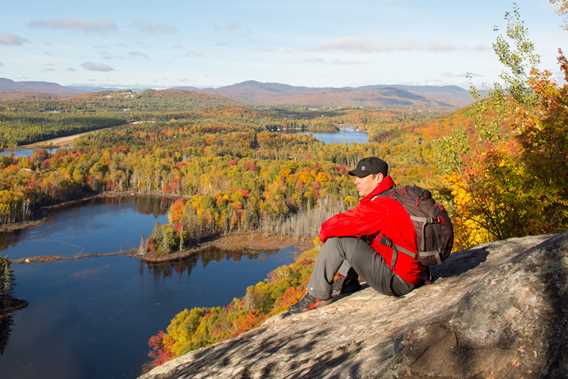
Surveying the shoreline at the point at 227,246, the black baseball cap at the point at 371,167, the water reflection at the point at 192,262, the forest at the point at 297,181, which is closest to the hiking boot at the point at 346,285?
the black baseball cap at the point at 371,167

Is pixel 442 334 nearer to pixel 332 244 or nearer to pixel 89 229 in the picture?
pixel 332 244

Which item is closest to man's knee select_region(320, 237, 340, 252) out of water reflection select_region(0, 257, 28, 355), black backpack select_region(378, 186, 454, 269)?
black backpack select_region(378, 186, 454, 269)

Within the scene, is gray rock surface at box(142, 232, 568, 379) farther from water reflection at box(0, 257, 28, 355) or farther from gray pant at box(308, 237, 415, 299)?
water reflection at box(0, 257, 28, 355)

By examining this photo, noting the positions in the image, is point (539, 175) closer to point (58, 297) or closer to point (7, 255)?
point (58, 297)

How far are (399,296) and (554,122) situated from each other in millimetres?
9391

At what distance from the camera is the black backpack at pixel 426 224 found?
611 cm

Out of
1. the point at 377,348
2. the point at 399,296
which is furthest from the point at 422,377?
the point at 399,296

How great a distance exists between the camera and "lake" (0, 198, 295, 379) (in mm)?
47094

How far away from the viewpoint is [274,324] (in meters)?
7.96

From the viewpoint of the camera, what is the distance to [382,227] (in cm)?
636

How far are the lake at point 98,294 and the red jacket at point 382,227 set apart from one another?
43979 millimetres

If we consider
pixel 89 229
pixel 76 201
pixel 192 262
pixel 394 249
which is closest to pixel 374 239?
pixel 394 249

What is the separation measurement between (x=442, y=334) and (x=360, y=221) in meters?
2.08

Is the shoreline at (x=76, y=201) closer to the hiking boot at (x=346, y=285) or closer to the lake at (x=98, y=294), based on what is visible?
the lake at (x=98, y=294)
